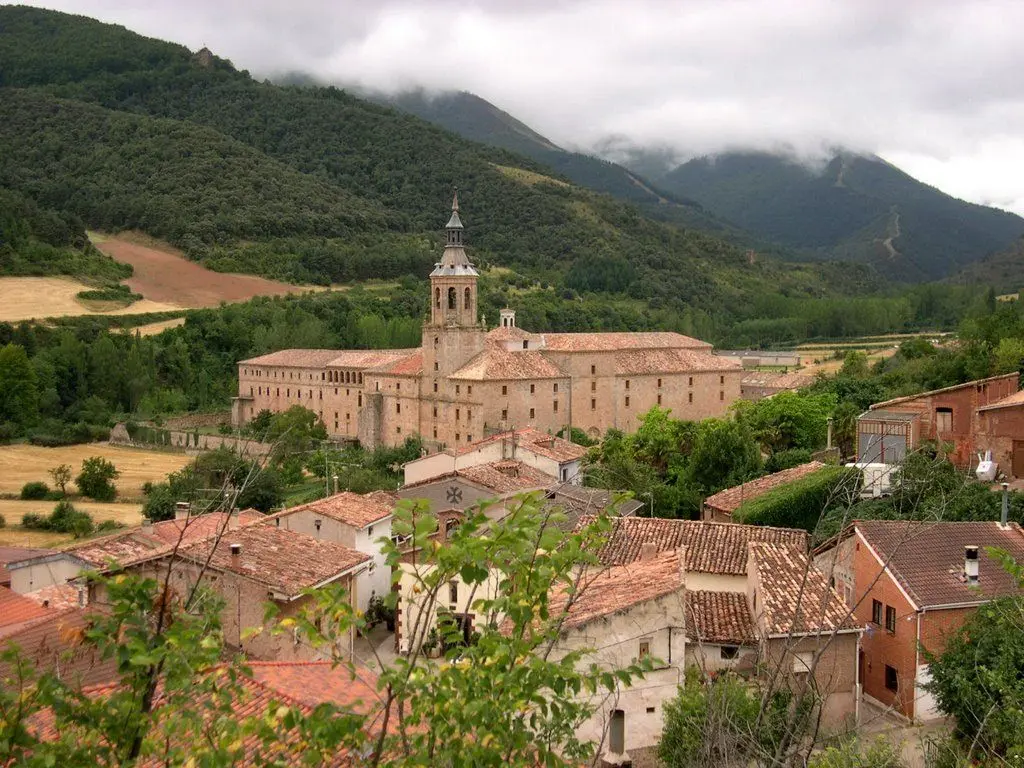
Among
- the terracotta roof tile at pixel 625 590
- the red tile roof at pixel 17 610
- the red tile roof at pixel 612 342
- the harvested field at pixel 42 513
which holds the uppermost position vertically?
the red tile roof at pixel 612 342

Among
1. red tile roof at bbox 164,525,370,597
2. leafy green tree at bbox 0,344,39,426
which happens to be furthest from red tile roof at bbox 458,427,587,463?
leafy green tree at bbox 0,344,39,426

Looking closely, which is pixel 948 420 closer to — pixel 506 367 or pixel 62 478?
pixel 506 367

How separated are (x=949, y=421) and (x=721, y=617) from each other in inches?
444

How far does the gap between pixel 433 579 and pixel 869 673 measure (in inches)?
512

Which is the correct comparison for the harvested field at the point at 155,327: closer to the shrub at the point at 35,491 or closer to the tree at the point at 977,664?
the shrub at the point at 35,491

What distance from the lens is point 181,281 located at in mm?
89875

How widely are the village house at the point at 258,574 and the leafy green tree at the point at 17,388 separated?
150ft

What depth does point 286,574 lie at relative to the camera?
15297mm

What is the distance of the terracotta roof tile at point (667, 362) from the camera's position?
167ft

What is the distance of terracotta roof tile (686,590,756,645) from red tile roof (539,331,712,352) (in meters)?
33.9

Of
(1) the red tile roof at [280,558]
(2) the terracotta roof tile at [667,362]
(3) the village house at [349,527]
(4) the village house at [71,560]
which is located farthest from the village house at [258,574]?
(2) the terracotta roof tile at [667,362]

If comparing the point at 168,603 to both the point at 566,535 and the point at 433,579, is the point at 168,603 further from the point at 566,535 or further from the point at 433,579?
the point at 566,535

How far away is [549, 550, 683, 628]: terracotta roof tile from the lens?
38.7 feet

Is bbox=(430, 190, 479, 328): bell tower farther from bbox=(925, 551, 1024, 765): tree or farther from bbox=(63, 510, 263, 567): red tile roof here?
bbox=(925, 551, 1024, 765): tree
